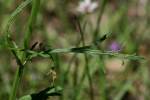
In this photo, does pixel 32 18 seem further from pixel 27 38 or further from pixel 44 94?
pixel 44 94

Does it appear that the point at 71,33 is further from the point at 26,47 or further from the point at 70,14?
the point at 26,47

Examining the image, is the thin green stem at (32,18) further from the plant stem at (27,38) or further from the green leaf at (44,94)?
the green leaf at (44,94)

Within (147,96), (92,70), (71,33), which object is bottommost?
(147,96)

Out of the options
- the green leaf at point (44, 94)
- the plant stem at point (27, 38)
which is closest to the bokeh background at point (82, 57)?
the green leaf at point (44, 94)

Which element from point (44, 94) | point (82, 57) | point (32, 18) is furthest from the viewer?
point (82, 57)

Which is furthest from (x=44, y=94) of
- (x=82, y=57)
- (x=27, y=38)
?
(x=82, y=57)

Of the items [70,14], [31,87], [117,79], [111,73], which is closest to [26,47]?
[31,87]

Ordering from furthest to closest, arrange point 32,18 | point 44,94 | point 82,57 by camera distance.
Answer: point 82,57, point 44,94, point 32,18

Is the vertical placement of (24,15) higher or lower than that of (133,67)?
higher
